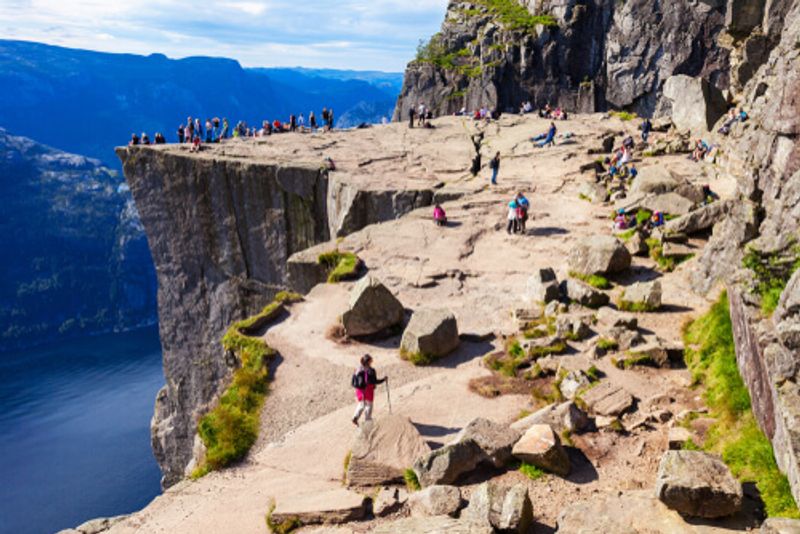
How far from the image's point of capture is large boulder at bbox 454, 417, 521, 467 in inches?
503

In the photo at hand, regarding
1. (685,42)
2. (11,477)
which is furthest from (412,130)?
(11,477)

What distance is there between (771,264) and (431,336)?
969cm

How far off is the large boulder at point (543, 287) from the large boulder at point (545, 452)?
9610 millimetres

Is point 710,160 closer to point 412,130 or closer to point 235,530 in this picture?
point 412,130

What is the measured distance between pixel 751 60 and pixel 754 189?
3578 centimetres

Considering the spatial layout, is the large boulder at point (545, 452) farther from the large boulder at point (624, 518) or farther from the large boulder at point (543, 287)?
the large boulder at point (543, 287)

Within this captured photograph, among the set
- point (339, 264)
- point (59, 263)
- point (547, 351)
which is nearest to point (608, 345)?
point (547, 351)

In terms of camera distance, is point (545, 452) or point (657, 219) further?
point (657, 219)

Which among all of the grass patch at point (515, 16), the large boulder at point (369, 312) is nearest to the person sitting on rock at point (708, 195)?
the large boulder at point (369, 312)

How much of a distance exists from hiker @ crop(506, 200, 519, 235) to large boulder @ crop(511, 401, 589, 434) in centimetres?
1677

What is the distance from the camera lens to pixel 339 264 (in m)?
28.0

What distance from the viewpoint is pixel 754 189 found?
1928 centimetres

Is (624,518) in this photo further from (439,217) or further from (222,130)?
(222,130)

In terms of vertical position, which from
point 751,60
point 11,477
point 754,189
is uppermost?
point 751,60
